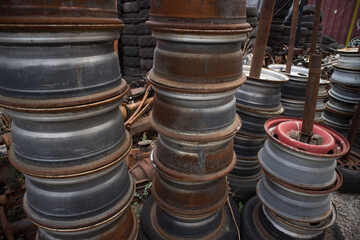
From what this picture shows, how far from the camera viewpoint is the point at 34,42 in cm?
100

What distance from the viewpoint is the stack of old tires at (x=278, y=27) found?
27.6ft

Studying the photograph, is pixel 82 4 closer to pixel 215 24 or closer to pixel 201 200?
pixel 215 24

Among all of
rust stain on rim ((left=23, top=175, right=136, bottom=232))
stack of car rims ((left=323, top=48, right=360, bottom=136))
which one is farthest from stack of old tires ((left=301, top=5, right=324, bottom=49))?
rust stain on rim ((left=23, top=175, right=136, bottom=232))

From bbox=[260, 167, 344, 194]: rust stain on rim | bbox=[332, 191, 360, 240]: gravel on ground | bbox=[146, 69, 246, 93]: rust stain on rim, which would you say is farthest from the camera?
bbox=[332, 191, 360, 240]: gravel on ground

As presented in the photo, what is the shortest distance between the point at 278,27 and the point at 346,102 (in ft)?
18.6

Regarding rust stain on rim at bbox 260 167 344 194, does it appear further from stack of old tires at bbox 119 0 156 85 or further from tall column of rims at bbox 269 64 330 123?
stack of old tires at bbox 119 0 156 85

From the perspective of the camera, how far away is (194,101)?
1.58 m

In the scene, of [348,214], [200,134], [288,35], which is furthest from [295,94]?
[288,35]

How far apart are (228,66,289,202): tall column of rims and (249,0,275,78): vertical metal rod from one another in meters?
0.15

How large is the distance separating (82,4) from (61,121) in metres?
0.57

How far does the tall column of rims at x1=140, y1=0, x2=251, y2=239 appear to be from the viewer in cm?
139

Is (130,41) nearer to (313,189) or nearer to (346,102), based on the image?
(346,102)

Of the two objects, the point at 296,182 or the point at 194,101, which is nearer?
Answer: the point at 194,101

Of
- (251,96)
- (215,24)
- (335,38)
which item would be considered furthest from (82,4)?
(335,38)
